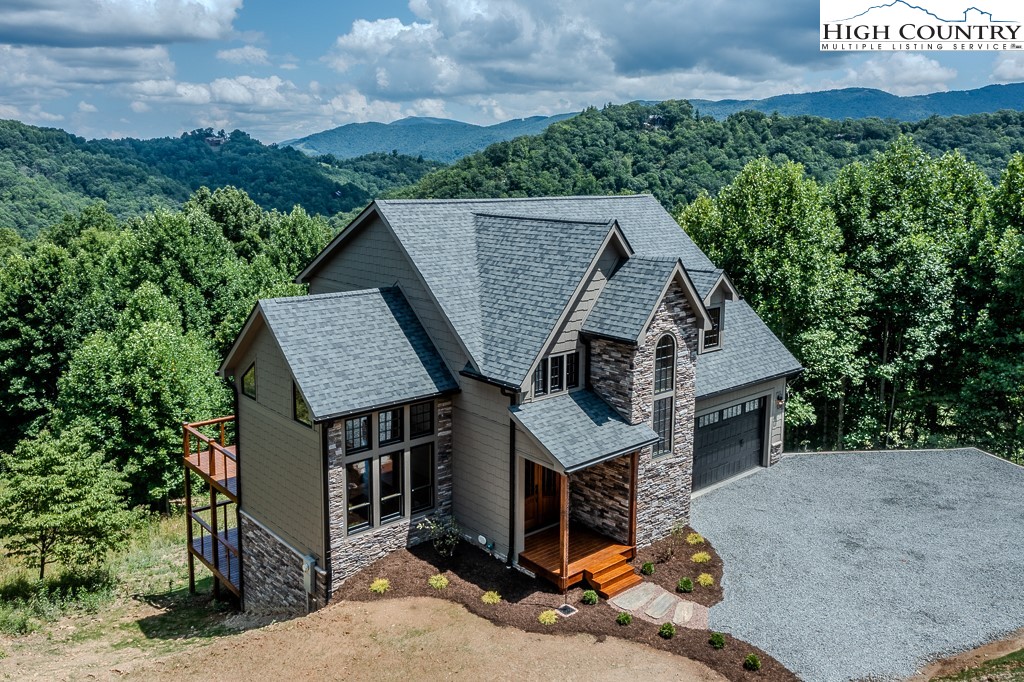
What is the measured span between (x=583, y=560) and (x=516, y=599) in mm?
Answer: 1779

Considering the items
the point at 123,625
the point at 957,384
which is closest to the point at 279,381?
the point at 123,625

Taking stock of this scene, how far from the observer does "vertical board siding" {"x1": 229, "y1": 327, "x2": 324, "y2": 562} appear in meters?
16.3

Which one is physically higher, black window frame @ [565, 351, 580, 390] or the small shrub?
black window frame @ [565, 351, 580, 390]

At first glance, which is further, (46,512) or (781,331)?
(781,331)

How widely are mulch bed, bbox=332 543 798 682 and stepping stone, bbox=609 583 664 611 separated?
31 centimetres

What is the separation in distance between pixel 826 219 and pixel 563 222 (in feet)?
50.6

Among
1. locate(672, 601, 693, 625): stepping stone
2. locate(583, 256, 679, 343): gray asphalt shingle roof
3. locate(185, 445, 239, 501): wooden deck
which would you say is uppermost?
locate(583, 256, 679, 343): gray asphalt shingle roof

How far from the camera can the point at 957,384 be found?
2959 centimetres

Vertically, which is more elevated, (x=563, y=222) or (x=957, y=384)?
(x=563, y=222)

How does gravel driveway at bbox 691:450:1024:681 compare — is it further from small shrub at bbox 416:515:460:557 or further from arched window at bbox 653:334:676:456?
small shrub at bbox 416:515:460:557

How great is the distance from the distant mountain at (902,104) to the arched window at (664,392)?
106314 mm

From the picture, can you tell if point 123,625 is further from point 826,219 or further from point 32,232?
Answer: point 32,232

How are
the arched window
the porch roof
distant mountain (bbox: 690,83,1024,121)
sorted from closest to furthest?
the porch roof < the arched window < distant mountain (bbox: 690,83,1024,121)

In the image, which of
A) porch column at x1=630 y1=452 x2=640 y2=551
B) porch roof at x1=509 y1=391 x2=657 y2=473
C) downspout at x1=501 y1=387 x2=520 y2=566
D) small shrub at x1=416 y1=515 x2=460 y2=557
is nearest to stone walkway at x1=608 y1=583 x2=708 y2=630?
porch column at x1=630 y1=452 x2=640 y2=551
